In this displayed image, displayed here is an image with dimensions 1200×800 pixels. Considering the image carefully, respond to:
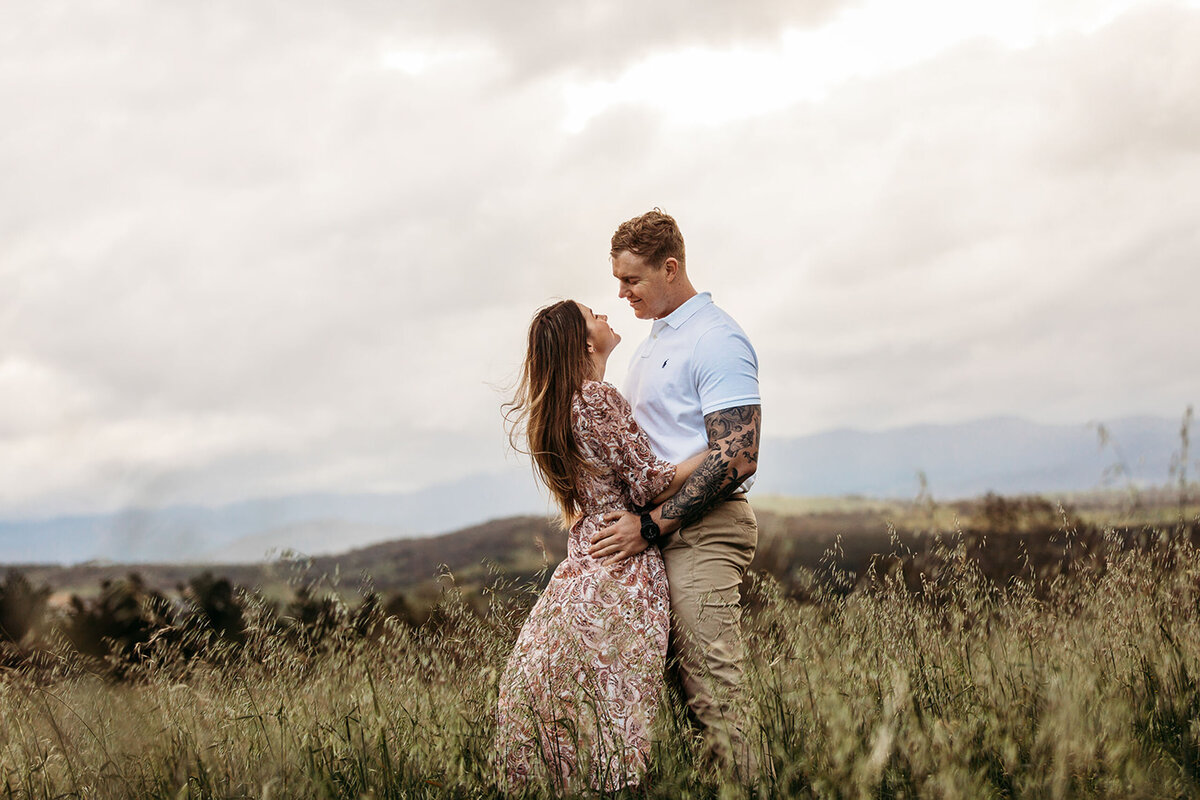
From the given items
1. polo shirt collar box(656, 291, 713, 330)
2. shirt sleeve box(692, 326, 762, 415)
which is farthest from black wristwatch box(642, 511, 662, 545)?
polo shirt collar box(656, 291, 713, 330)

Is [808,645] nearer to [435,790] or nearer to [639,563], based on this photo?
[639,563]

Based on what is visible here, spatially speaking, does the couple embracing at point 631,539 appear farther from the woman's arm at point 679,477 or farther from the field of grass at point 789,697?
the field of grass at point 789,697

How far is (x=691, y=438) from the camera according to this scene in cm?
381

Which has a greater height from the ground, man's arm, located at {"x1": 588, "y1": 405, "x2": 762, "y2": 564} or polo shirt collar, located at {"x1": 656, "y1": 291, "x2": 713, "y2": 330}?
polo shirt collar, located at {"x1": 656, "y1": 291, "x2": 713, "y2": 330}

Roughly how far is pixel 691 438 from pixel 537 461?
2.16ft

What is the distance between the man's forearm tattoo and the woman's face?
1.73 ft

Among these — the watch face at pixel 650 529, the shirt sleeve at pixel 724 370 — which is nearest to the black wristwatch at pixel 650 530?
the watch face at pixel 650 529

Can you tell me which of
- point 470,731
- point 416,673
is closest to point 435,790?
point 470,731

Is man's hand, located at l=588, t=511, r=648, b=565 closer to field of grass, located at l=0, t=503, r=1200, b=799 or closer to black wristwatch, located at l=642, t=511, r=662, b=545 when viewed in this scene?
black wristwatch, located at l=642, t=511, r=662, b=545

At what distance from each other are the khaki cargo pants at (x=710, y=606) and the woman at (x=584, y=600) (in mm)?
97

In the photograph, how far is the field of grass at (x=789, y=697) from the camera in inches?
110

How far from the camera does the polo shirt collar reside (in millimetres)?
3963

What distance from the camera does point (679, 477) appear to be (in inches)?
145

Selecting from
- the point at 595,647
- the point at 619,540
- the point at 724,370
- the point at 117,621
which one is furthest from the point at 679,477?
the point at 117,621
